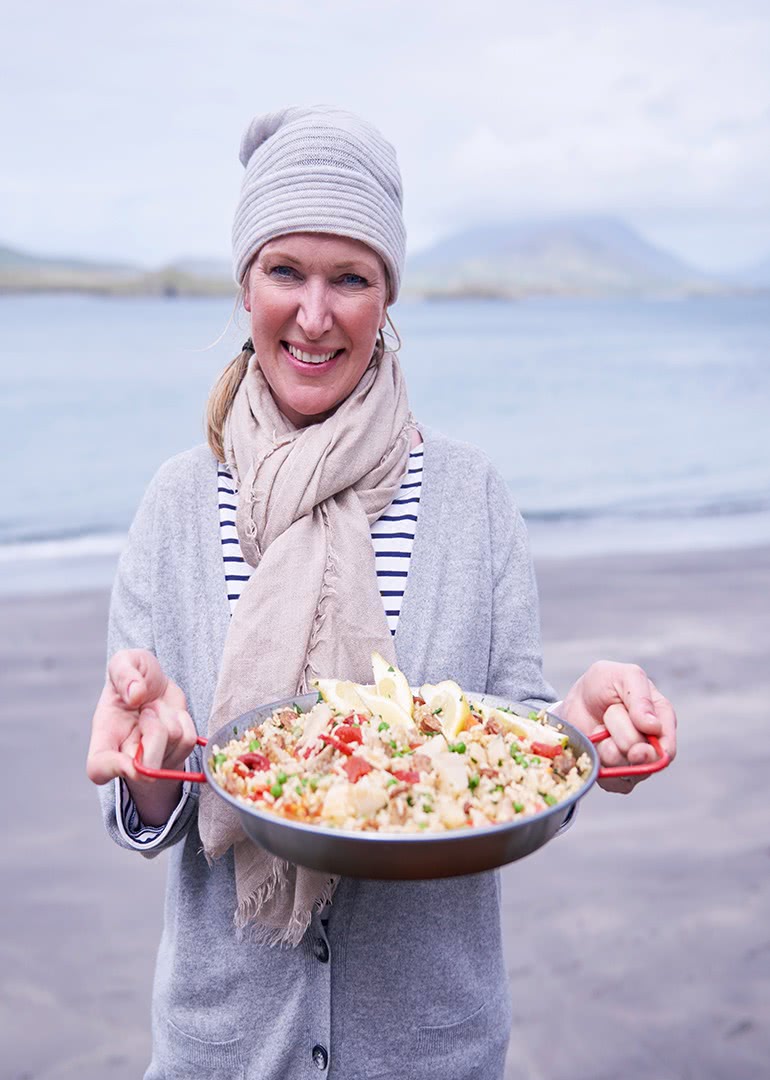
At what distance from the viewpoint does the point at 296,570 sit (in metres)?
2.14

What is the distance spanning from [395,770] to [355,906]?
52 cm

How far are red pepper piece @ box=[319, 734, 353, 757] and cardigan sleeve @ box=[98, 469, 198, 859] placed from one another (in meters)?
0.42

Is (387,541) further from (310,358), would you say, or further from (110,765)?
(110,765)

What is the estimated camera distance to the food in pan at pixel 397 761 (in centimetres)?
161

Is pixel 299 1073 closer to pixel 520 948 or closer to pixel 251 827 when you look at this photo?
pixel 251 827

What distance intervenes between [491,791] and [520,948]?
2790 mm

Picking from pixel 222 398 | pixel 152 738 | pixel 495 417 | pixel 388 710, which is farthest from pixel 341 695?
pixel 495 417

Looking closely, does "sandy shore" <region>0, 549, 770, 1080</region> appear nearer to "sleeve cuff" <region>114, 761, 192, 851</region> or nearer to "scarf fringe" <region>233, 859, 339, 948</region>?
"scarf fringe" <region>233, 859, 339, 948</region>

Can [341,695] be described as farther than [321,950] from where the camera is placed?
No

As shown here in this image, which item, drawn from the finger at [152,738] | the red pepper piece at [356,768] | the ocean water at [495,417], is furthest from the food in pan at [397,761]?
the ocean water at [495,417]

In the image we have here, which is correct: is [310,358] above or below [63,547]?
above

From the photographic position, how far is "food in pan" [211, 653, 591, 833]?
1605 millimetres

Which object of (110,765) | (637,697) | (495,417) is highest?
(637,697)

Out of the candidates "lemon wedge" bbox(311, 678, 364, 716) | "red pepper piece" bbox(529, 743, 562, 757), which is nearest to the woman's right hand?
"lemon wedge" bbox(311, 678, 364, 716)
